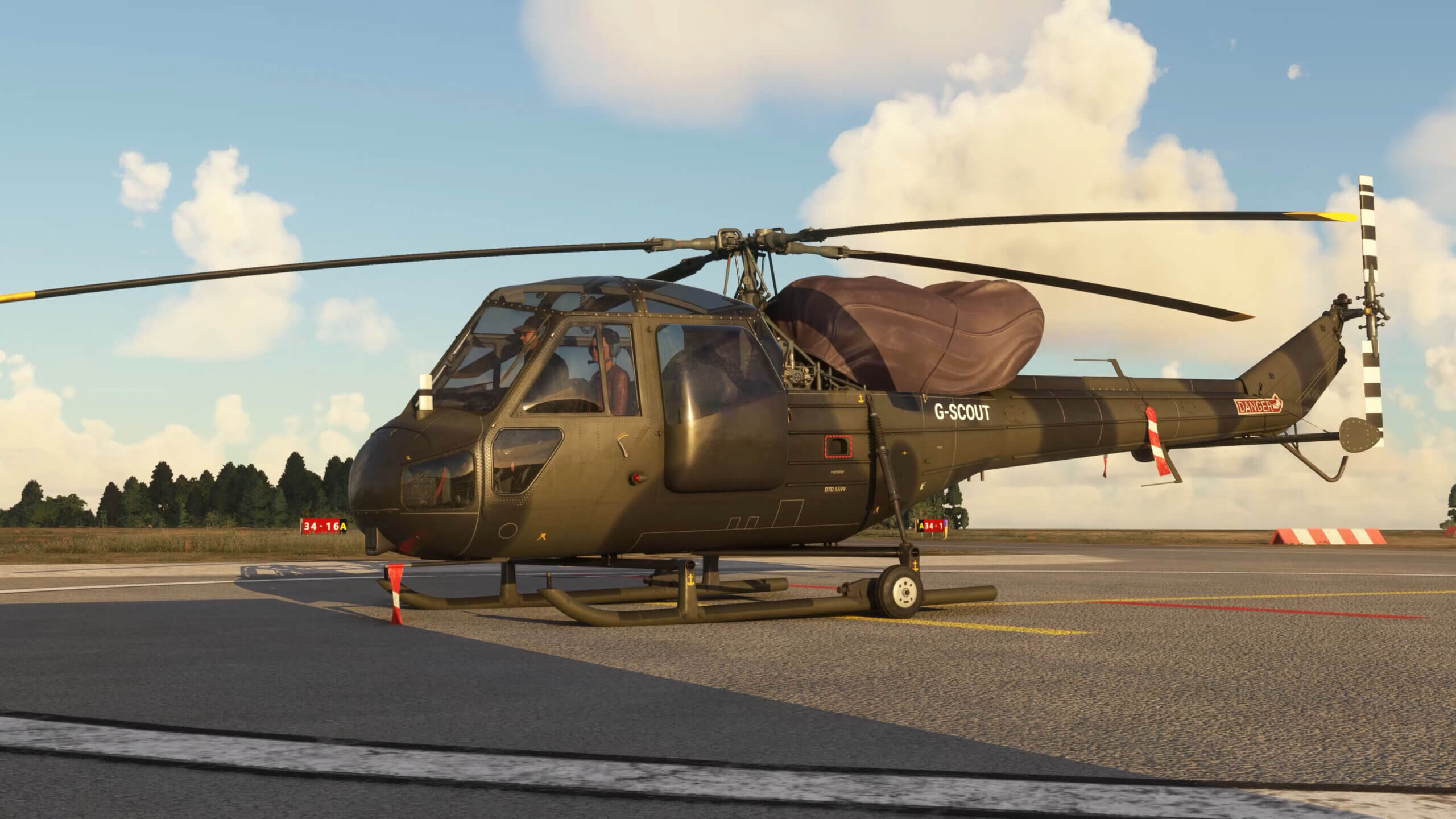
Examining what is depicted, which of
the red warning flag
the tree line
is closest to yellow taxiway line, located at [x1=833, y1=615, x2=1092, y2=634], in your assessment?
the red warning flag

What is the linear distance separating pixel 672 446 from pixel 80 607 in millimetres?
7262

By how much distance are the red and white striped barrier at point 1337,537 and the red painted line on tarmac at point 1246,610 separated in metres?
21.9

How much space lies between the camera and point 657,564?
10.6 meters

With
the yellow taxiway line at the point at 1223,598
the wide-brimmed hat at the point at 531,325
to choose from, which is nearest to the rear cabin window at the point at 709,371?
the wide-brimmed hat at the point at 531,325

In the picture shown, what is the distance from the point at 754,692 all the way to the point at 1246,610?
7.41m

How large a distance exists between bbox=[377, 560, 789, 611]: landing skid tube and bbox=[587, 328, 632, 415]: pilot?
1611mm

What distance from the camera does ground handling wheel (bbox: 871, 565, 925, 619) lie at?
35.5 ft

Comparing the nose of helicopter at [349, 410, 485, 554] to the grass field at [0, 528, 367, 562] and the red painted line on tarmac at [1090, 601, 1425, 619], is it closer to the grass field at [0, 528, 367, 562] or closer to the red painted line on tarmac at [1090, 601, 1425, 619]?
the red painted line on tarmac at [1090, 601, 1425, 619]

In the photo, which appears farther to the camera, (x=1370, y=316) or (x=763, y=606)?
(x=1370, y=316)

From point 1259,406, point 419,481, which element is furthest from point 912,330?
point 1259,406

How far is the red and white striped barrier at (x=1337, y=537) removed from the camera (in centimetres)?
3092

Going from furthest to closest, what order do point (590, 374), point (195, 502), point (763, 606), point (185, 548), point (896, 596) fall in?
1. point (195, 502)
2. point (185, 548)
3. point (896, 596)
4. point (763, 606)
5. point (590, 374)

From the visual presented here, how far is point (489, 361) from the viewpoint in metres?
10.4

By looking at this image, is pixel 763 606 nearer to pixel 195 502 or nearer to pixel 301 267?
pixel 301 267
